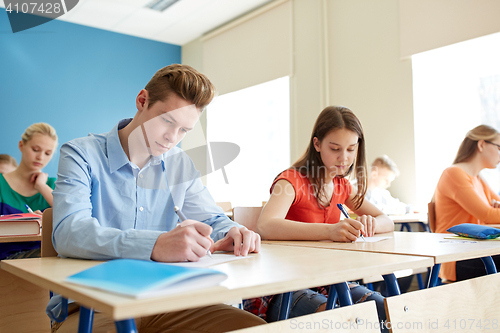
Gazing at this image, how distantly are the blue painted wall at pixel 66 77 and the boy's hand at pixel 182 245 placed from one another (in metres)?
4.77

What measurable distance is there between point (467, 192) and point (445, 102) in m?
1.97

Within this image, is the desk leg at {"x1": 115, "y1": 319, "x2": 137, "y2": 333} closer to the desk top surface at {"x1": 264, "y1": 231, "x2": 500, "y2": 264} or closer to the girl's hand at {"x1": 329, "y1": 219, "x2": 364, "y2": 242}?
the desk top surface at {"x1": 264, "y1": 231, "x2": 500, "y2": 264}

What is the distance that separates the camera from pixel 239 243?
1.01m

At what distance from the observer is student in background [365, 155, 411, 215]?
3576 mm

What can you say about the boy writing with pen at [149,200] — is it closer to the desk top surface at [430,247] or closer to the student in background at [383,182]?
the desk top surface at [430,247]

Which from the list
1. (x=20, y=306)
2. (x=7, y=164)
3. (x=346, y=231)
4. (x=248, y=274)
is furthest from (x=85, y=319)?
(x=7, y=164)

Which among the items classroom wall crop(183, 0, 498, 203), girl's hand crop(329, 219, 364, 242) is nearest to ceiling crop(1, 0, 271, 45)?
classroom wall crop(183, 0, 498, 203)

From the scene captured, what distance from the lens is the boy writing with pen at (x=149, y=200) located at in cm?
88

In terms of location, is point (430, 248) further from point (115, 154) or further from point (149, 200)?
point (115, 154)

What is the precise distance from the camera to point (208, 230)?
2.85ft

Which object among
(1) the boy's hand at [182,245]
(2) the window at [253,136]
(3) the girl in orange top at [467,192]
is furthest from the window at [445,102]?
(1) the boy's hand at [182,245]

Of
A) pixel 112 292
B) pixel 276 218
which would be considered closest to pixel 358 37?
pixel 276 218

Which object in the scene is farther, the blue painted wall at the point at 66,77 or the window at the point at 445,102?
the blue painted wall at the point at 66,77

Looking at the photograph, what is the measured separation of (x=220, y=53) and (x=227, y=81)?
17.2 inches
